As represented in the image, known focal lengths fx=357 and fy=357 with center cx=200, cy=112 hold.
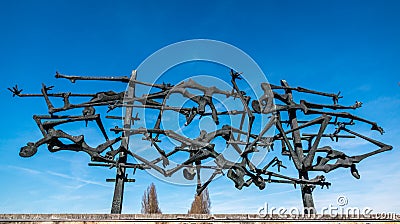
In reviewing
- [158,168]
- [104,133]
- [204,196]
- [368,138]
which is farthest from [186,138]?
[204,196]

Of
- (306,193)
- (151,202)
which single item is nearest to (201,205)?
(151,202)

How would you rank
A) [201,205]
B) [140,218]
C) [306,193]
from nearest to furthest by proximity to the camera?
[140,218]
[306,193]
[201,205]

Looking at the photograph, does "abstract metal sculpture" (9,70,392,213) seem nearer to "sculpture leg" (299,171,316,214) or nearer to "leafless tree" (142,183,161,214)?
"sculpture leg" (299,171,316,214)

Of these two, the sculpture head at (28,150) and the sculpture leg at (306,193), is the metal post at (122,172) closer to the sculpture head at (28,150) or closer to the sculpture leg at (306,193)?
the sculpture head at (28,150)

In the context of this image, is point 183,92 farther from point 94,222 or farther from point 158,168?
point 94,222

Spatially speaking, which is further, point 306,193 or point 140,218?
point 306,193

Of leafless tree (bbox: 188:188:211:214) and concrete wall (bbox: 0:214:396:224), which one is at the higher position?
leafless tree (bbox: 188:188:211:214)

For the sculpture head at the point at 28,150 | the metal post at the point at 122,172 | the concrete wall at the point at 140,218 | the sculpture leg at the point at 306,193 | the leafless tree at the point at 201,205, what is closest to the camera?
the concrete wall at the point at 140,218

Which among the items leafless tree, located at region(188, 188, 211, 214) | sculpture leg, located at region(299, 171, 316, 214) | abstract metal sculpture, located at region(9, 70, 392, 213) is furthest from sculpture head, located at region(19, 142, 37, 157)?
leafless tree, located at region(188, 188, 211, 214)

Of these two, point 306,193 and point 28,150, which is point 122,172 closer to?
point 28,150

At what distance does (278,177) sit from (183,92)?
3.38 m

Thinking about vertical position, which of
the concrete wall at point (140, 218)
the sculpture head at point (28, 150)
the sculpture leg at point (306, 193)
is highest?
the sculpture head at point (28, 150)

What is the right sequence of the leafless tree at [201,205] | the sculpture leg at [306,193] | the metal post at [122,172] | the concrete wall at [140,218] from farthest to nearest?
the leafless tree at [201,205] → the sculpture leg at [306,193] → the metal post at [122,172] → the concrete wall at [140,218]

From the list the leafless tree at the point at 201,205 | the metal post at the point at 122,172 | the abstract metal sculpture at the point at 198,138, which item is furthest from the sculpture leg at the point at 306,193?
the leafless tree at the point at 201,205
